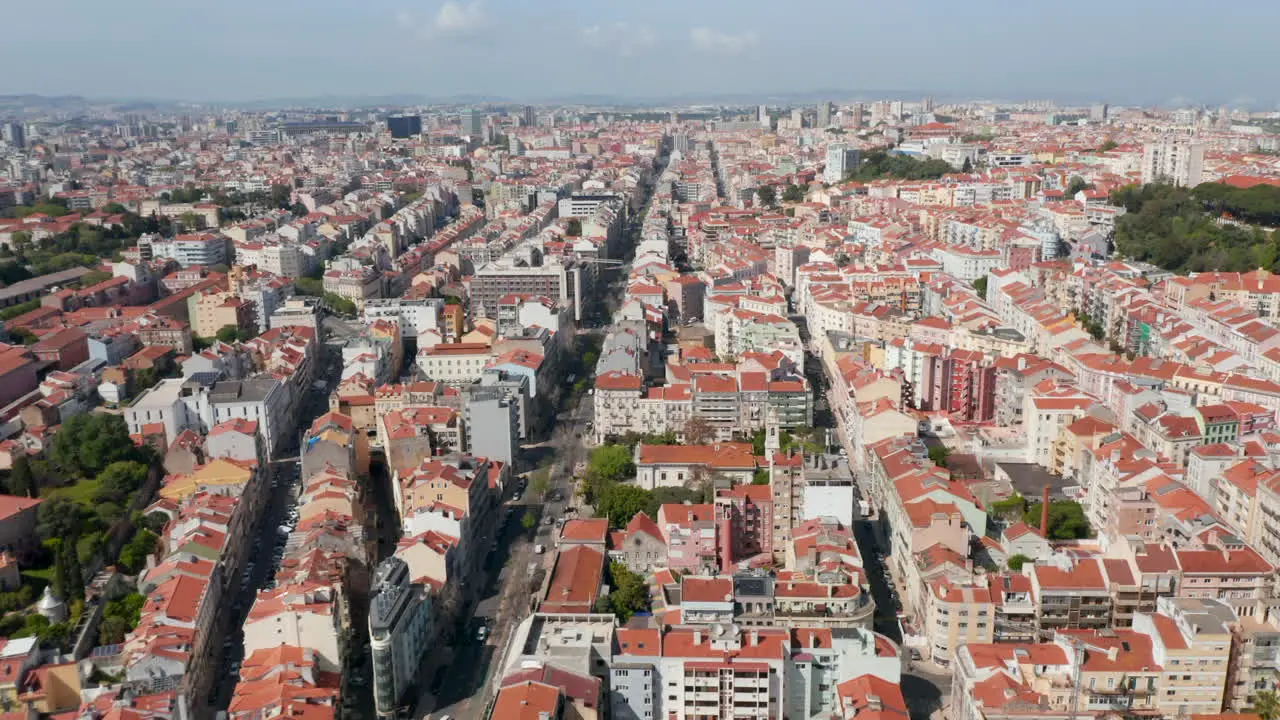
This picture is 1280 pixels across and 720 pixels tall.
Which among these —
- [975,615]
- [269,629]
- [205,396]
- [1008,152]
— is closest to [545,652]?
[269,629]

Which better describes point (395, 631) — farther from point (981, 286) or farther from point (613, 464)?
point (981, 286)

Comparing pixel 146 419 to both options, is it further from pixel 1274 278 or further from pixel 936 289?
pixel 1274 278

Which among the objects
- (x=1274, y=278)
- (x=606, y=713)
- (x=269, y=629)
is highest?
(x=1274, y=278)

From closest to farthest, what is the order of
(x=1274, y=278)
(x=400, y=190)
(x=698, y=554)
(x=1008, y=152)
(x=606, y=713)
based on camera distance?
(x=606, y=713)
(x=698, y=554)
(x=1274, y=278)
(x=1008, y=152)
(x=400, y=190)

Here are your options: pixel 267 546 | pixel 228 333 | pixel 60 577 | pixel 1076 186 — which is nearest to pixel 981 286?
pixel 1076 186

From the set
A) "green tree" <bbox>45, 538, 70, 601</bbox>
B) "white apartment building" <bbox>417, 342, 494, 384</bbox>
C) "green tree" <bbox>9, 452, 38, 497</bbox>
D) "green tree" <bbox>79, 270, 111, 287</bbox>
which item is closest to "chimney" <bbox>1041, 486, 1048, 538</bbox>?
"white apartment building" <bbox>417, 342, 494, 384</bbox>

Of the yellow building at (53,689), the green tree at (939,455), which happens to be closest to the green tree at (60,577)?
the yellow building at (53,689)
